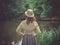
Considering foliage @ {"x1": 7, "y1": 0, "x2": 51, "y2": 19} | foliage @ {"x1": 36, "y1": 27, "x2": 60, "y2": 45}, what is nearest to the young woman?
foliage @ {"x1": 36, "y1": 27, "x2": 60, "y2": 45}

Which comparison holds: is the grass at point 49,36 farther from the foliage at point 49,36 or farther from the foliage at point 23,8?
the foliage at point 23,8

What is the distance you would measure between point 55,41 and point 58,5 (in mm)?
1229

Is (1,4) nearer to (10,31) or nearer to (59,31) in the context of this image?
(10,31)

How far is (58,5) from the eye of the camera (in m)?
8.14

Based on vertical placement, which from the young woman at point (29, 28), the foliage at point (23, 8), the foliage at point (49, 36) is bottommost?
the foliage at point (49, 36)

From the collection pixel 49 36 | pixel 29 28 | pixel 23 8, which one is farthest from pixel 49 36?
pixel 29 28

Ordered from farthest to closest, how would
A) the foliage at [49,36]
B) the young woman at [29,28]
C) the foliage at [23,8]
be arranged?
the foliage at [23,8]
the foliage at [49,36]
the young woman at [29,28]

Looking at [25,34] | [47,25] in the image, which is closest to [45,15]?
[47,25]

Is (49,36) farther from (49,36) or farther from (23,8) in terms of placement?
(23,8)

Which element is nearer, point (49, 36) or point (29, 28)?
point (29, 28)

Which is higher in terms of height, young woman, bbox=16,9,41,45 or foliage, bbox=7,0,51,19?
foliage, bbox=7,0,51,19

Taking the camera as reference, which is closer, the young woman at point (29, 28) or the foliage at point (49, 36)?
the young woman at point (29, 28)

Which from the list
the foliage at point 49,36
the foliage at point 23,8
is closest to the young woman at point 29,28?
the foliage at point 49,36

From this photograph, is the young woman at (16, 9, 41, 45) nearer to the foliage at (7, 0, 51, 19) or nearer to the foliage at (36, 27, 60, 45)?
the foliage at (36, 27, 60, 45)
